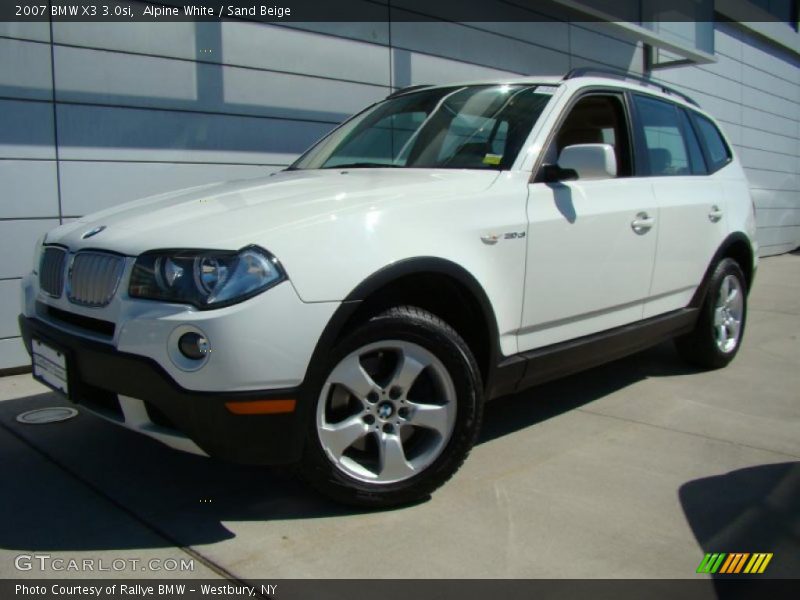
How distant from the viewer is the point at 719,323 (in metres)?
4.98

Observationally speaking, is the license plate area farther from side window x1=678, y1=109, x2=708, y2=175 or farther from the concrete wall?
side window x1=678, y1=109, x2=708, y2=175

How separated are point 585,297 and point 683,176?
1.47m

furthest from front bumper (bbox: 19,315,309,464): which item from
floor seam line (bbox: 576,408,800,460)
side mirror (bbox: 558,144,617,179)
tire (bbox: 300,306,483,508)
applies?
floor seam line (bbox: 576,408,800,460)

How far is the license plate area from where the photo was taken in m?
2.73

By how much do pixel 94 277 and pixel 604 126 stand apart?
9.33 feet

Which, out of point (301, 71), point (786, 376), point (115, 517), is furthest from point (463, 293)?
point (301, 71)

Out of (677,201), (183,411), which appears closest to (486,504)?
(183,411)

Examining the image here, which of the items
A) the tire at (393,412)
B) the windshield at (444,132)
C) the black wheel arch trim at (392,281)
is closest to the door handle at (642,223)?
the windshield at (444,132)

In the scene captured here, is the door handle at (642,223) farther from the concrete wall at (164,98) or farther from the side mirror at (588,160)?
the concrete wall at (164,98)

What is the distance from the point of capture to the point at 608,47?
1114 cm

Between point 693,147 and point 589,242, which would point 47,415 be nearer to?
point 589,242

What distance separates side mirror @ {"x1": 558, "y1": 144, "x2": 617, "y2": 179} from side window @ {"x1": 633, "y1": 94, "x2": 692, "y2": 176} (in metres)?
0.89

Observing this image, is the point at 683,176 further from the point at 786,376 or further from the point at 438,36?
the point at 438,36

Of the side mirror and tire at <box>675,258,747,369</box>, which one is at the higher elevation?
the side mirror
